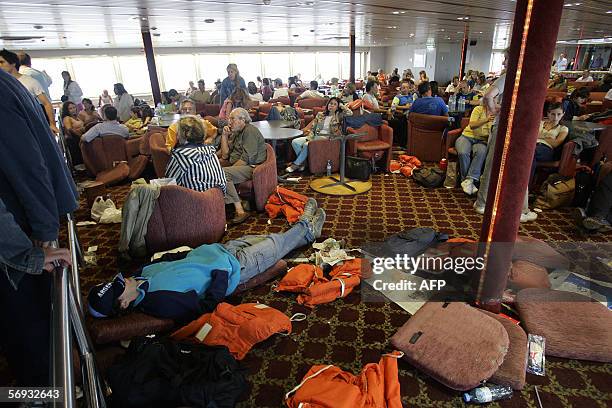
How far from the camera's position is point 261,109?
7973 millimetres

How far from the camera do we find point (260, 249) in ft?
9.73

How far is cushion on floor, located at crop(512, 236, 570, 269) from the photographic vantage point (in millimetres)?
2875

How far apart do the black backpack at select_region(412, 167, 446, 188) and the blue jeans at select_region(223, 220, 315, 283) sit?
2472mm

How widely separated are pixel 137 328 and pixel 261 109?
21.1ft

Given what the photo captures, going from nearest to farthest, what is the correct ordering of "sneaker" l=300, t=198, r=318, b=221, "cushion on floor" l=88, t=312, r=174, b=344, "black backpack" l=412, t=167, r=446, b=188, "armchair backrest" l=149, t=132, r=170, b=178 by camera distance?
1. "cushion on floor" l=88, t=312, r=174, b=344
2. "sneaker" l=300, t=198, r=318, b=221
3. "armchair backrest" l=149, t=132, r=170, b=178
4. "black backpack" l=412, t=167, r=446, b=188

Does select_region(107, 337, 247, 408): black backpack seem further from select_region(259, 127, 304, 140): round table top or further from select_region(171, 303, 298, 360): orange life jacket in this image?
select_region(259, 127, 304, 140): round table top

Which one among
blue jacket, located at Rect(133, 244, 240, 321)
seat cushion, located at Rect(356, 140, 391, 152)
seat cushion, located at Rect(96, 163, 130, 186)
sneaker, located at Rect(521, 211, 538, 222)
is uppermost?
seat cushion, located at Rect(356, 140, 391, 152)

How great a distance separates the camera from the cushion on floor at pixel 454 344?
196 centimetres

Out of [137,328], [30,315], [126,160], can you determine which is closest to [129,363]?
[137,328]

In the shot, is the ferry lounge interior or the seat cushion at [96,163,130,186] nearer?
the ferry lounge interior

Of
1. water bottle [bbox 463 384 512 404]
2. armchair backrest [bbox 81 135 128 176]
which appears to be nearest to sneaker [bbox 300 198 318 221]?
water bottle [bbox 463 384 512 404]

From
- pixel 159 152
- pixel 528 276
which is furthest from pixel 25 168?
pixel 159 152

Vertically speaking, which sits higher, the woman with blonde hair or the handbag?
the woman with blonde hair

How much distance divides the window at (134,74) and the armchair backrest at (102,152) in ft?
40.8
